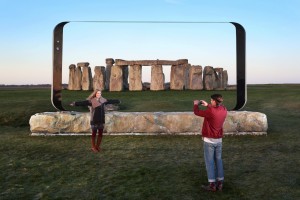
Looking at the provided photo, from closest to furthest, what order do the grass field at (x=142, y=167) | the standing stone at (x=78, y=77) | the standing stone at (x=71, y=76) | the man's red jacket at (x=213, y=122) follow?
the man's red jacket at (x=213, y=122) < the grass field at (x=142, y=167) < the standing stone at (x=78, y=77) < the standing stone at (x=71, y=76)

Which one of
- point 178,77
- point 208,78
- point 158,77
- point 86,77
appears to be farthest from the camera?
point 86,77

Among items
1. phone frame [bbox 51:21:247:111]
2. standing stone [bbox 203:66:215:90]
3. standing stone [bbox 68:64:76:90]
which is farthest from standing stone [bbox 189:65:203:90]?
phone frame [bbox 51:21:247:111]

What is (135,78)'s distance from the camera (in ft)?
91.0

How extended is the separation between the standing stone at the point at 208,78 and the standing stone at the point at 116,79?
6138 millimetres

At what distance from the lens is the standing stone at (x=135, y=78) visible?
27719 mm

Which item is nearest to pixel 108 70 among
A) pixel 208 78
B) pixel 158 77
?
pixel 158 77

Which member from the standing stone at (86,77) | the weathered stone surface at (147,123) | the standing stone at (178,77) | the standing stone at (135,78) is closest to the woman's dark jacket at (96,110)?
the weathered stone surface at (147,123)

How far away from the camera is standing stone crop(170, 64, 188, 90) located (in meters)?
27.8

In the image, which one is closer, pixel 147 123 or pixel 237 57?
pixel 237 57

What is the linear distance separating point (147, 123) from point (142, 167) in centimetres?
399

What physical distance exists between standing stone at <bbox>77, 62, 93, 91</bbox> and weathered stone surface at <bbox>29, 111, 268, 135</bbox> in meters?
18.1

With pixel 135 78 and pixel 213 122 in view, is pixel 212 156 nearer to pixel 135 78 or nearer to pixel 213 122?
pixel 213 122

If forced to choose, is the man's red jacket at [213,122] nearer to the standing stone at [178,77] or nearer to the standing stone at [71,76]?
the standing stone at [178,77]

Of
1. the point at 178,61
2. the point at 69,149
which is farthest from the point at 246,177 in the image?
the point at 178,61
